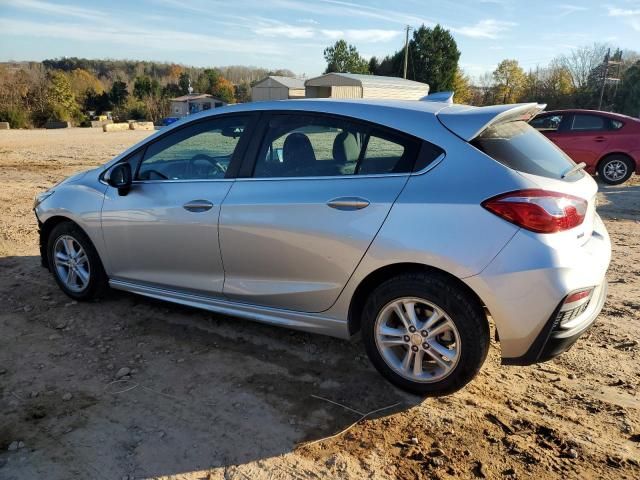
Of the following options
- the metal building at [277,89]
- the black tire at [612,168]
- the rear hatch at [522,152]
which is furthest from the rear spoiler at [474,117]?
the metal building at [277,89]

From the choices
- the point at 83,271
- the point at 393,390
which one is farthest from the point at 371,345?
the point at 83,271

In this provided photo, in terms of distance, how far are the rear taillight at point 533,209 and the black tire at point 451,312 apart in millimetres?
477

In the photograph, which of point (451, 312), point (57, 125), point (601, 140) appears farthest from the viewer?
point (57, 125)

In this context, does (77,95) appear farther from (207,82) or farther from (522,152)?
(522,152)

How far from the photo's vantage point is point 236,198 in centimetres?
348

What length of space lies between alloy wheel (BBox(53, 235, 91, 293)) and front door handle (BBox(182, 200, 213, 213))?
137 centimetres

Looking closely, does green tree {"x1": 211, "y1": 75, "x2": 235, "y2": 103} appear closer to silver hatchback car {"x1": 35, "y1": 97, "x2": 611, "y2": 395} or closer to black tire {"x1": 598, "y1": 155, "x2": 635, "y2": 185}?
black tire {"x1": 598, "y1": 155, "x2": 635, "y2": 185}

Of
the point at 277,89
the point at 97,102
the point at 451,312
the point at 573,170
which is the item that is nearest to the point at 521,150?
the point at 573,170

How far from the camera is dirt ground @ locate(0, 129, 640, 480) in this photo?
2566 mm

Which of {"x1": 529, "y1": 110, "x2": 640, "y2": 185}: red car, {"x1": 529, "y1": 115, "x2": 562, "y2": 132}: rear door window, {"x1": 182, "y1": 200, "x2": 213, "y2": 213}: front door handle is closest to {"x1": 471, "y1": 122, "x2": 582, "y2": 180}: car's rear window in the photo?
{"x1": 182, "y1": 200, "x2": 213, "y2": 213}: front door handle

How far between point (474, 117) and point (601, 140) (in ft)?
31.8

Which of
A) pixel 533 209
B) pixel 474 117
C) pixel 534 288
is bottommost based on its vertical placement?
pixel 534 288

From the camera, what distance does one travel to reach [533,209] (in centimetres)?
264

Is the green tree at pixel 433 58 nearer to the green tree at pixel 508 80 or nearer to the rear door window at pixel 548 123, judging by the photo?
the green tree at pixel 508 80
